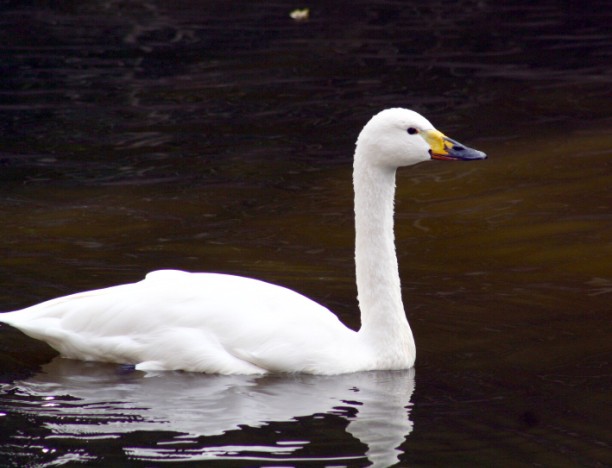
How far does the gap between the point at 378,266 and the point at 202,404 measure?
1.38 m

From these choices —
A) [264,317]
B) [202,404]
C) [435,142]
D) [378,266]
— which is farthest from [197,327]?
[435,142]

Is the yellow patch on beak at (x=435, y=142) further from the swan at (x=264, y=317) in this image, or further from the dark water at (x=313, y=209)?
the dark water at (x=313, y=209)

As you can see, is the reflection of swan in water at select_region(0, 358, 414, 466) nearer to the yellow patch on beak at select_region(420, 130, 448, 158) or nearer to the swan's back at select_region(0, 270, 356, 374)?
the swan's back at select_region(0, 270, 356, 374)

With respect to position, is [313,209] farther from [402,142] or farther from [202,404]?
[202,404]

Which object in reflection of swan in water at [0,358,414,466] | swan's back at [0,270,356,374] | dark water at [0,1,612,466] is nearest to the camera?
reflection of swan in water at [0,358,414,466]

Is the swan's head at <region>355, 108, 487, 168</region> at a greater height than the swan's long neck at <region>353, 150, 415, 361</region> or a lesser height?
greater

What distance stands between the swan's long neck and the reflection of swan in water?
190 mm

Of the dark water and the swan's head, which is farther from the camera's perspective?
the swan's head

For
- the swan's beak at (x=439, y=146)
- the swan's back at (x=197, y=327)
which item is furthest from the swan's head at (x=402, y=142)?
the swan's back at (x=197, y=327)

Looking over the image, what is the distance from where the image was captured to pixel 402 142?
289 inches

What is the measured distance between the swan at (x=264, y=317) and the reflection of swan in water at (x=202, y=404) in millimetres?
92

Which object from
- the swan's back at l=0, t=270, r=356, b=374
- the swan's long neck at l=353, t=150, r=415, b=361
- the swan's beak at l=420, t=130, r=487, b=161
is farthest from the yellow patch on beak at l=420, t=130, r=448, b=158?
the swan's back at l=0, t=270, r=356, b=374

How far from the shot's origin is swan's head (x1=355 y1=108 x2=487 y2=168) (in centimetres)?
734

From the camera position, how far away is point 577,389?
7027mm
